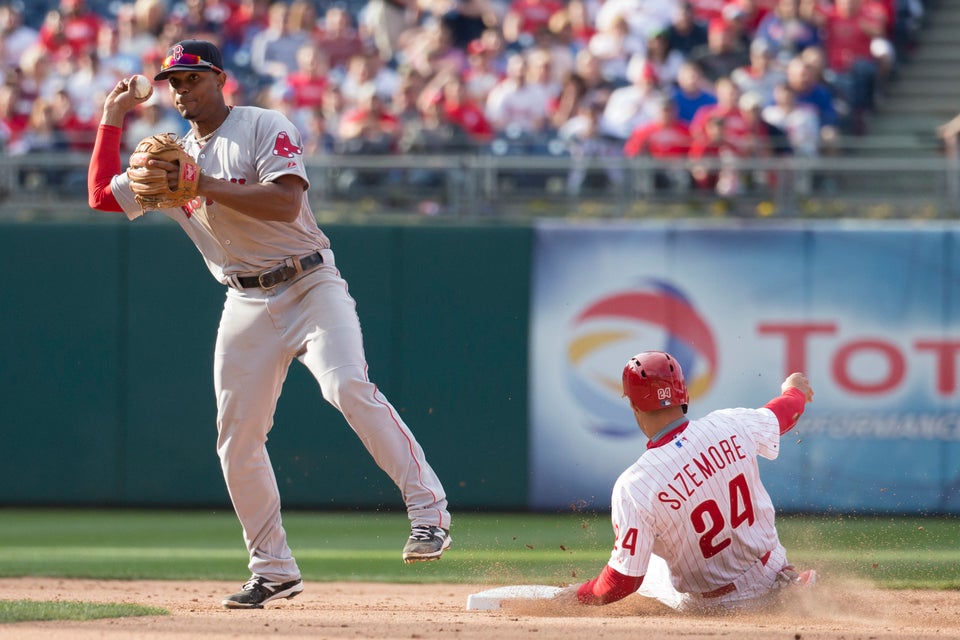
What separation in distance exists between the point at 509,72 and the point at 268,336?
620cm

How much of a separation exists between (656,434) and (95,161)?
7.66ft

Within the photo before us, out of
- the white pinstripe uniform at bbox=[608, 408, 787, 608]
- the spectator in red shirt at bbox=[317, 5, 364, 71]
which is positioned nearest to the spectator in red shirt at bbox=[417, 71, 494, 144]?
the spectator in red shirt at bbox=[317, 5, 364, 71]

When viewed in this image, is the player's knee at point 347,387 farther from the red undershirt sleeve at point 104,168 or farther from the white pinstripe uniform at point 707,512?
the red undershirt sleeve at point 104,168

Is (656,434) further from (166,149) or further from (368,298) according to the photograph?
(368,298)

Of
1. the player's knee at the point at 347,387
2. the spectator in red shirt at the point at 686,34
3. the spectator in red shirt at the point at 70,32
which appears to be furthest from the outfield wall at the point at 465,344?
the player's knee at the point at 347,387

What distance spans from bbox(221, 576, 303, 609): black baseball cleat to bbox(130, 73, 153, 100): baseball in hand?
1842 millimetres

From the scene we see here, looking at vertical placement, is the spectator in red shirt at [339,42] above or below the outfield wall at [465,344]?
above

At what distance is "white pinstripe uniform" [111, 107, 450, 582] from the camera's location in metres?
4.88

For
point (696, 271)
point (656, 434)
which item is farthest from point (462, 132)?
point (656, 434)

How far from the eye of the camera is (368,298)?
31.1ft

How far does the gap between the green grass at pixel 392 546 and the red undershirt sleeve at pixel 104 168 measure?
2.37 metres

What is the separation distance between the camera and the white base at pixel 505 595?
534 centimetres

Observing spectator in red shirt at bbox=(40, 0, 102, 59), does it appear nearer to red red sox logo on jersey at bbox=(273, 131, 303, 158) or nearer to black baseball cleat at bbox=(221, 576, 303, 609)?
red red sox logo on jersey at bbox=(273, 131, 303, 158)

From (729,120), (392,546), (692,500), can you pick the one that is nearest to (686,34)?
(729,120)
